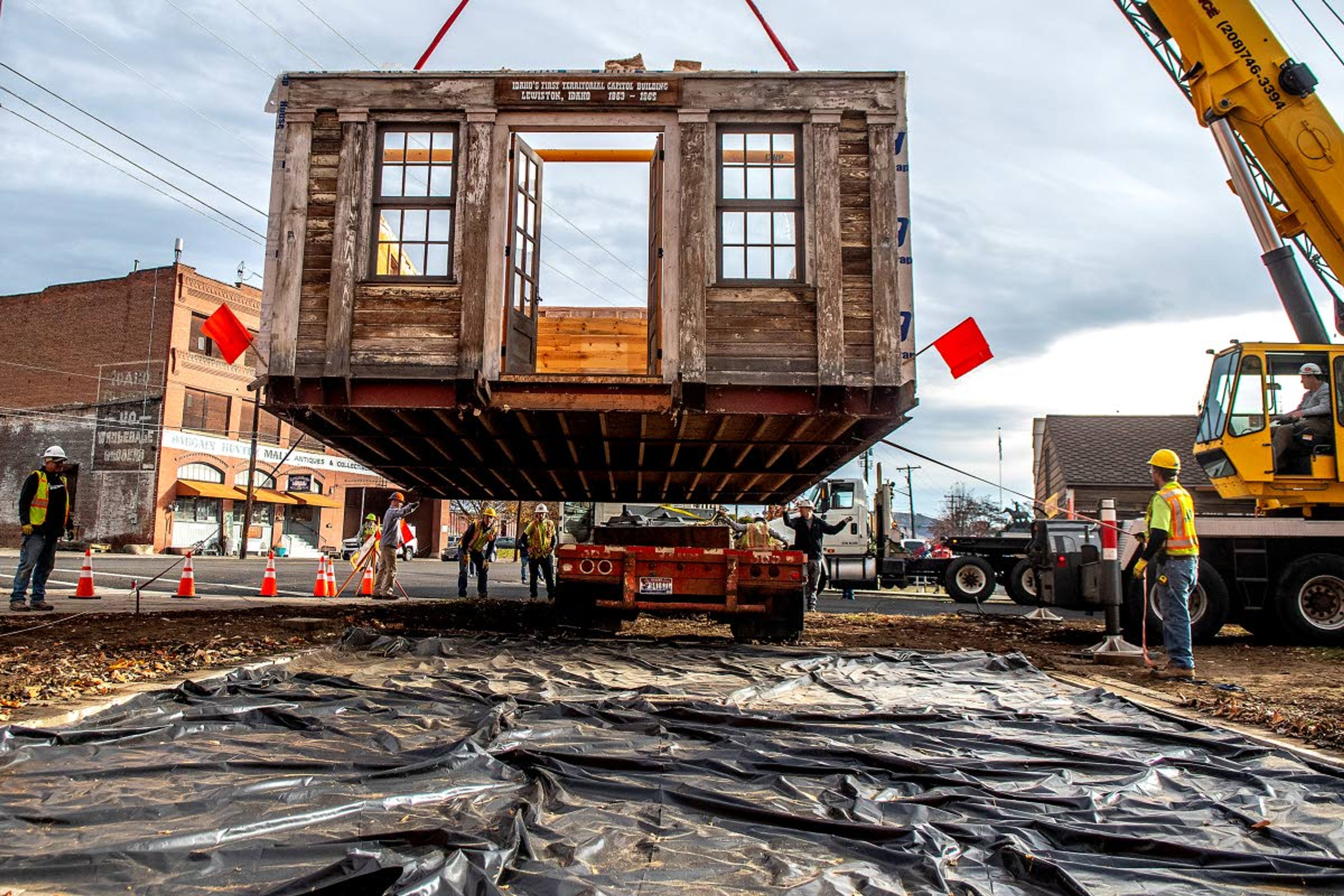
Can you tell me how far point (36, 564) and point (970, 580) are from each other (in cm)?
1704

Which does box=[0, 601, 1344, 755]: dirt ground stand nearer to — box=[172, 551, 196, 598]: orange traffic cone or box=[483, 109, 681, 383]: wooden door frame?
box=[172, 551, 196, 598]: orange traffic cone

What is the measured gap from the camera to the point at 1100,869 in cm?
289

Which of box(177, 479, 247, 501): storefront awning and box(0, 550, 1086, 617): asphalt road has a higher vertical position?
box(177, 479, 247, 501): storefront awning

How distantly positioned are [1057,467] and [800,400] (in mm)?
34678

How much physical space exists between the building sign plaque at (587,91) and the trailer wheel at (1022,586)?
14264mm

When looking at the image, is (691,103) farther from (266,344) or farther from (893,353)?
(266,344)

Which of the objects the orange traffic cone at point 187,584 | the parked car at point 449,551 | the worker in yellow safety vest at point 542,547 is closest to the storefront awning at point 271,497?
the parked car at point 449,551

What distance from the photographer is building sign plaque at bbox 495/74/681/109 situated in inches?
334

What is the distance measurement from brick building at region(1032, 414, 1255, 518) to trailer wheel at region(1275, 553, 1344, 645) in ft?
70.7

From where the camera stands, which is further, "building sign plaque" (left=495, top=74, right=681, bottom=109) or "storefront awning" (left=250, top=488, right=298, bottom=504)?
"storefront awning" (left=250, top=488, right=298, bottom=504)

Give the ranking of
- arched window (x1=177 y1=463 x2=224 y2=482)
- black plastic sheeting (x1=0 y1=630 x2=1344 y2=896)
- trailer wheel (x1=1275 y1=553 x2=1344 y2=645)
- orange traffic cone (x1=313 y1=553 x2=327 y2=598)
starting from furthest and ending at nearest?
arched window (x1=177 y1=463 x2=224 y2=482) < orange traffic cone (x1=313 y1=553 x2=327 y2=598) < trailer wheel (x1=1275 y1=553 x2=1344 y2=645) < black plastic sheeting (x1=0 y1=630 x2=1344 y2=896)

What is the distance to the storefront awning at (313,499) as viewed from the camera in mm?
45406

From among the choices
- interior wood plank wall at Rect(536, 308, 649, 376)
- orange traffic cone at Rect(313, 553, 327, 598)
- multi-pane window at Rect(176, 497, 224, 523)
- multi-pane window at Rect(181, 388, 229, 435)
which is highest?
multi-pane window at Rect(181, 388, 229, 435)

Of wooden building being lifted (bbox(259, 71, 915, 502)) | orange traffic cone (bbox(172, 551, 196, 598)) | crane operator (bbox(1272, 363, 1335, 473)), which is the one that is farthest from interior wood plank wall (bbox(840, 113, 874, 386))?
orange traffic cone (bbox(172, 551, 196, 598))
